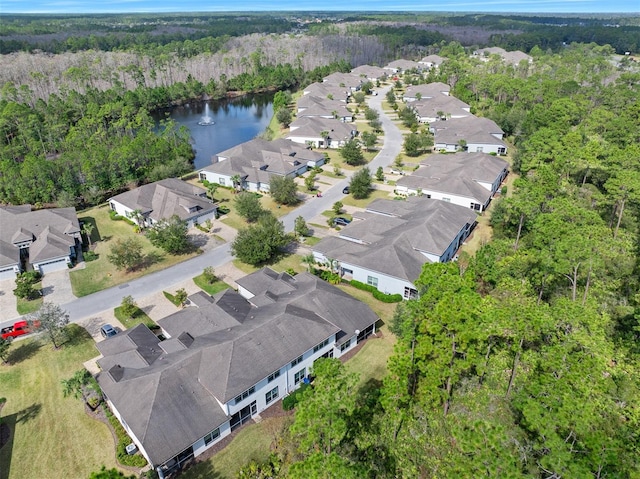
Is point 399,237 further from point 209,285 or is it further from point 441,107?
point 441,107

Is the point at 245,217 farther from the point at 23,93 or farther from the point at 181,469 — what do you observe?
the point at 23,93

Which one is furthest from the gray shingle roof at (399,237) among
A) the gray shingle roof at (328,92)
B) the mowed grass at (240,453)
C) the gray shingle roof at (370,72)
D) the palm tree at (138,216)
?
the gray shingle roof at (370,72)

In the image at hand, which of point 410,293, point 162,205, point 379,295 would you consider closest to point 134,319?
point 162,205

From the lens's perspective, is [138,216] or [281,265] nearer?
[281,265]

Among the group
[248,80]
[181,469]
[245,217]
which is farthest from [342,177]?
[248,80]

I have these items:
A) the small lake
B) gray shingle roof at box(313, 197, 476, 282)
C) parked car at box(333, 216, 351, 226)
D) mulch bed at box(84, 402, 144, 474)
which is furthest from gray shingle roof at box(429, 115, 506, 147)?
mulch bed at box(84, 402, 144, 474)

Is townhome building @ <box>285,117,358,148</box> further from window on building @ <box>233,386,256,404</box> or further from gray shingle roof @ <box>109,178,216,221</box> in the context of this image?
window on building @ <box>233,386,256,404</box>
